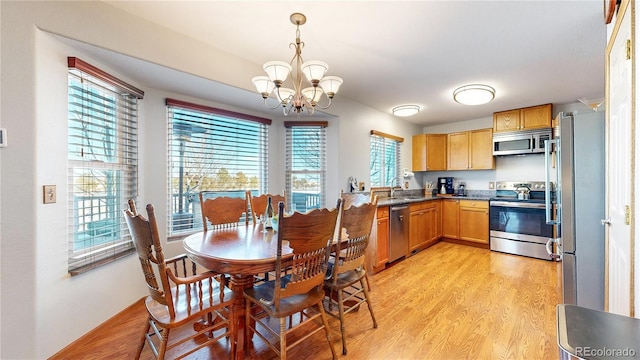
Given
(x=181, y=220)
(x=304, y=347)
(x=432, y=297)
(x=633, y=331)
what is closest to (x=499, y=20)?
(x=633, y=331)

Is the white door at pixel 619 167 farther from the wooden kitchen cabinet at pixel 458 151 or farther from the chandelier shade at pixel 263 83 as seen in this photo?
the wooden kitchen cabinet at pixel 458 151

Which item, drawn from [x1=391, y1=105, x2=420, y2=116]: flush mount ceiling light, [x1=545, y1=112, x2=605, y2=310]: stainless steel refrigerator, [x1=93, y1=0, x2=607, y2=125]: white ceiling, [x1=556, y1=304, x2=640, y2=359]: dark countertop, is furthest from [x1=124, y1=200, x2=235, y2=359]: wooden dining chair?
[x1=391, y1=105, x2=420, y2=116]: flush mount ceiling light

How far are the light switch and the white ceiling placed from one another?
3.40 feet

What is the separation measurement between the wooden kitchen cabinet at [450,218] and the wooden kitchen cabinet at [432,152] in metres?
0.75

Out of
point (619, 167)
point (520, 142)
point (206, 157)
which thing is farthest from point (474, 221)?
point (206, 157)

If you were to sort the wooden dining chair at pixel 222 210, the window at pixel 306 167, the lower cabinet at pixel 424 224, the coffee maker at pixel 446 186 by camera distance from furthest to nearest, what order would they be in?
1. the coffee maker at pixel 446 186
2. the lower cabinet at pixel 424 224
3. the window at pixel 306 167
4. the wooden dining chair at pixel 222 210

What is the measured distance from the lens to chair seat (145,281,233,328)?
1430 mm

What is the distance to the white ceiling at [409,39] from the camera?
1.82 meters

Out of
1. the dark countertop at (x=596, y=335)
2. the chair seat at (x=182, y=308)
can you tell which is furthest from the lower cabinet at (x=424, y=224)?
the dark countertop at (x=596, y=335)

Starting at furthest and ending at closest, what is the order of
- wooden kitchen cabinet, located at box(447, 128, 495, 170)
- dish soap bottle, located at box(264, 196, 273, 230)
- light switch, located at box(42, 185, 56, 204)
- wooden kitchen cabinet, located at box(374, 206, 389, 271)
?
wooden kitchen cabinet, located at box(447, 128, 495, 170), wooden kitchen cabinet, located at box(374, 206, 389, 271), dish soap bottle, located at box(264, 196, 273, 230), light switch, located at box(42, 185, 56, 204)

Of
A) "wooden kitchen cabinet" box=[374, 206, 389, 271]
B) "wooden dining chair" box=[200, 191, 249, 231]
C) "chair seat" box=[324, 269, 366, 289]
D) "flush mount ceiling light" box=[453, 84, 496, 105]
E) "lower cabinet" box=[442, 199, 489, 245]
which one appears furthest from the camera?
"lower cabinet" box=[442, 199, 489, 245]

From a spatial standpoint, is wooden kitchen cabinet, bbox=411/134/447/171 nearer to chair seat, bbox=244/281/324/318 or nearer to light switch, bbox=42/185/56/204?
chair seat, bbox=244/281/324/318

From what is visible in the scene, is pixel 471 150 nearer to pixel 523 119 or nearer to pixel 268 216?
pixel 523 119

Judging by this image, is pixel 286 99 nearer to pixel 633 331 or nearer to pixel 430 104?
pixel 633 331
